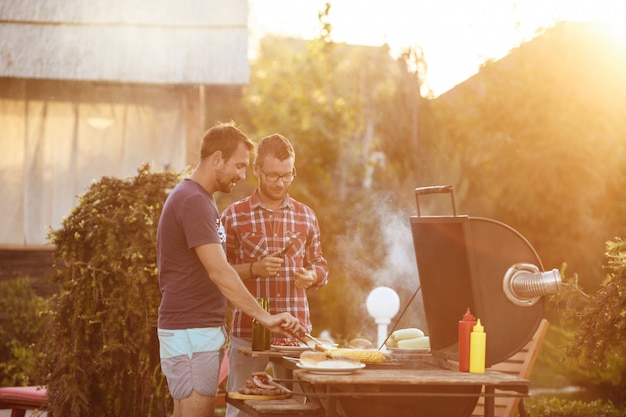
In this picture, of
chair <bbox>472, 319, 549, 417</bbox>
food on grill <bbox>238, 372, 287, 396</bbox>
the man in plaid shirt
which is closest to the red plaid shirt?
the man in plaid shirt

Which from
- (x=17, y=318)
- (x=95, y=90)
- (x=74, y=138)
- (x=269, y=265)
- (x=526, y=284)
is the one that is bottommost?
(x=17, y=318)

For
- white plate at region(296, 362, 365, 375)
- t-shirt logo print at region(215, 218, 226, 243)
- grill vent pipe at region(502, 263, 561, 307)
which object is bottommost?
white plate at region(296, 362, 365, 375)

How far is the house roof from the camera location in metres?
9.41

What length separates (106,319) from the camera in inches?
240

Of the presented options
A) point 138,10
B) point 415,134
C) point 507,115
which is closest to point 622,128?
point 507,115

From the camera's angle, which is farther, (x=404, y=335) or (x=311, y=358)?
(x=404, y=335)

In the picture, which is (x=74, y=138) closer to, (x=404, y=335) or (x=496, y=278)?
(x=404, y=335)

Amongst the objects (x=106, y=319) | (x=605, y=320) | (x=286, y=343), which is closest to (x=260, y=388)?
→ (x=286, y=343)

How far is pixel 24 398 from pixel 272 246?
2633mm

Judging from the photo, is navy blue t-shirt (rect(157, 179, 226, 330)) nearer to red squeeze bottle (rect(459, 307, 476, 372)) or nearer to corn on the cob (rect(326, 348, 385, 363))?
corn on the cob (rect(326, 348, 385, 363))

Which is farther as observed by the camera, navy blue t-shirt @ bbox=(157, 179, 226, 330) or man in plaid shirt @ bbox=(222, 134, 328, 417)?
man in plaid shirt @ bbox=(222, 134, 328, 417)

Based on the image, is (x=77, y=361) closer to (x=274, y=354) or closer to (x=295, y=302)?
(x=295, y=302)

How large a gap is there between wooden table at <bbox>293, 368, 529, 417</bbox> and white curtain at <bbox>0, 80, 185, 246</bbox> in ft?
21.3

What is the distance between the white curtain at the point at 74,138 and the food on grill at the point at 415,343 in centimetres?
589
